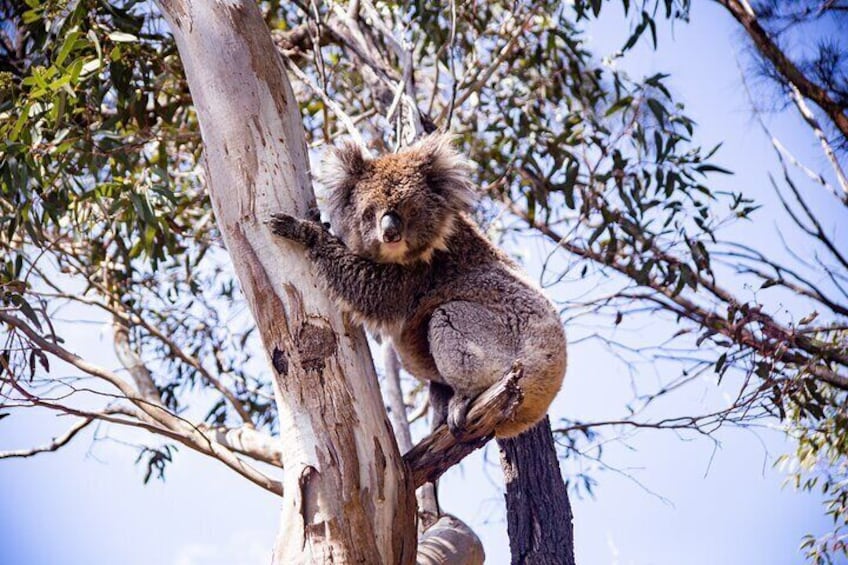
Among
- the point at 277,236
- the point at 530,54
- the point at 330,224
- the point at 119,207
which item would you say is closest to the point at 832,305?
the point at 530,54

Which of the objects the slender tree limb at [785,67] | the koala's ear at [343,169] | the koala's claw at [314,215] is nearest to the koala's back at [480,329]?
the koala's ear at [343,169]

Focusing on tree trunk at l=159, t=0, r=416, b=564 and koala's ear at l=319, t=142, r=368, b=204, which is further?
koala's ear at l=319, t=142, r=368, b=204


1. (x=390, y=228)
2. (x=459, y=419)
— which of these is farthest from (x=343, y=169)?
(x=459, y=419)

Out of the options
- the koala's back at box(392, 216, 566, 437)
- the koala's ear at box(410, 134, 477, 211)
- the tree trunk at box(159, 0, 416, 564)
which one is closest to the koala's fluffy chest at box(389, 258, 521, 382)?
the koala's back at box(392, 216, 566, 437)

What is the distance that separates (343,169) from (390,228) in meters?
0.37

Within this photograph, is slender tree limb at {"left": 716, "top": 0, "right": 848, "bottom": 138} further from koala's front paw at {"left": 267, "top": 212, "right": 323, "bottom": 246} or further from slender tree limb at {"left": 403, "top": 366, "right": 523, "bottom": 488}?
koala's front paw at {"left": 267, "top": 212, "right": 323, "bottom": 246}

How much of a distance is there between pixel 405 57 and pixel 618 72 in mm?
1683

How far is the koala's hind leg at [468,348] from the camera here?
3.18 metres

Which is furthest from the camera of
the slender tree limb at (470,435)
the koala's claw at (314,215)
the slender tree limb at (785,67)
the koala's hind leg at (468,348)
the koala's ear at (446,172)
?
the slender tree limb at (785,67)

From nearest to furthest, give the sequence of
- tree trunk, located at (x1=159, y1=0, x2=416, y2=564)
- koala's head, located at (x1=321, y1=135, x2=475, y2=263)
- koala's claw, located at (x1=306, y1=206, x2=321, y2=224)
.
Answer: tree trunk, located at (x1=159, y1=0, x2=416, y2=564)
koala's claw, located at (x1=306, y1=206, x2=321, y2=224)
koala's head, located at (x1=321, y1=135, x2=475, y2=263)

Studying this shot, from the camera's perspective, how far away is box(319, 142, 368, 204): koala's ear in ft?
11.2

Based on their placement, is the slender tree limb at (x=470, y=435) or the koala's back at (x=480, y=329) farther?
the koala's back at (x=480, y=329)

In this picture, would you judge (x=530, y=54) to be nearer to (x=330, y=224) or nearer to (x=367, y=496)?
(x=330, y=224)

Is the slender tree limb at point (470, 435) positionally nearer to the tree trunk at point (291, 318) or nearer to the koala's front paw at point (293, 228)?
the tree trunk at point (291, 318)
